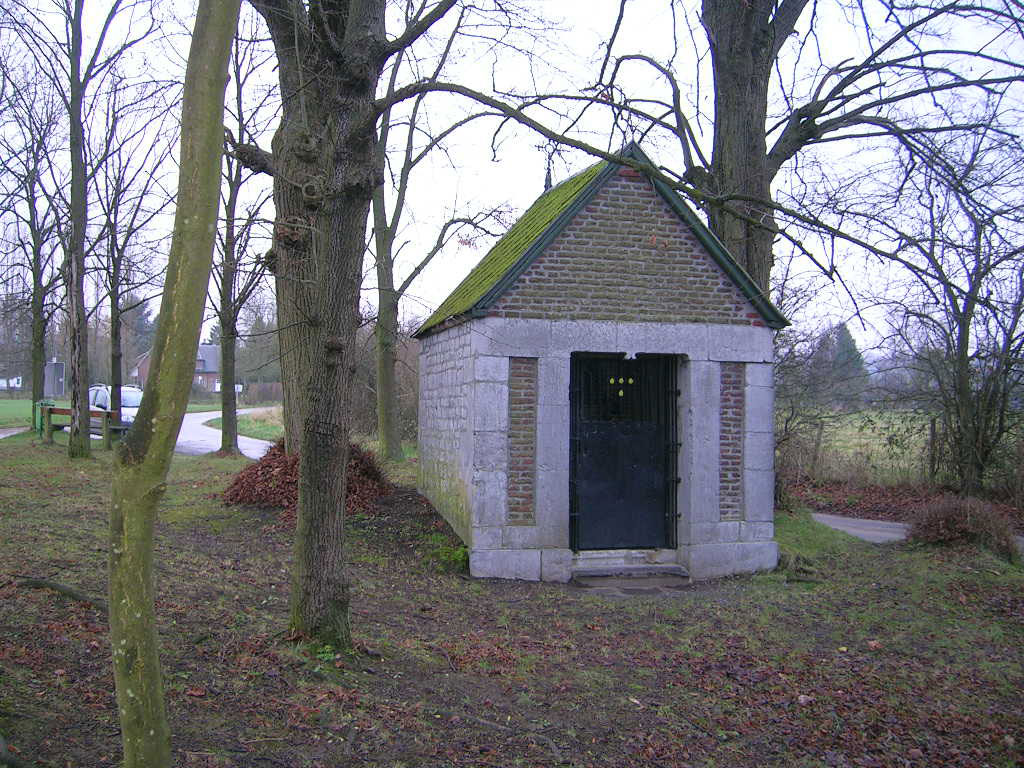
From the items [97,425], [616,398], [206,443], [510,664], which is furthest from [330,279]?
[206,443]

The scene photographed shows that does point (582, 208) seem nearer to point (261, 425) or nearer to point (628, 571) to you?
point (628, 571)

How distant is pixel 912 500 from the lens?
17359 millimetres

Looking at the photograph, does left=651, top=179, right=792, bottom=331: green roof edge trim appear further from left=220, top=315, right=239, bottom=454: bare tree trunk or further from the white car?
the white car

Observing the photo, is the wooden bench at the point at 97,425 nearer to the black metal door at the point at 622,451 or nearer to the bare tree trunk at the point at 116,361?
the bare tree trunk at the point at 116,361

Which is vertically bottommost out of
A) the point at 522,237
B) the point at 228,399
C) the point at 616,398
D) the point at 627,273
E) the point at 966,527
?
the point at 966,527

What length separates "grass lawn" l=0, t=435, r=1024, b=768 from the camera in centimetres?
468

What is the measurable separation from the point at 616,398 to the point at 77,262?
11653 millimetres

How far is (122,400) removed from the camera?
1037 inches

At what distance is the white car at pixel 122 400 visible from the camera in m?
25.6

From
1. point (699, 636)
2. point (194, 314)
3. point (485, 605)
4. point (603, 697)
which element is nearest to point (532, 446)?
point (485, 605)

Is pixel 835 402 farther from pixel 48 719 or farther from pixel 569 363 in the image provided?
pixel 48 719

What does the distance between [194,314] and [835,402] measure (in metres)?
19.2

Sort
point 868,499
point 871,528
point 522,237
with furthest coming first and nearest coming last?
point 868,499
point 871,528
point 522,237

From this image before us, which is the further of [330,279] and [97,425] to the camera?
[97,425]
